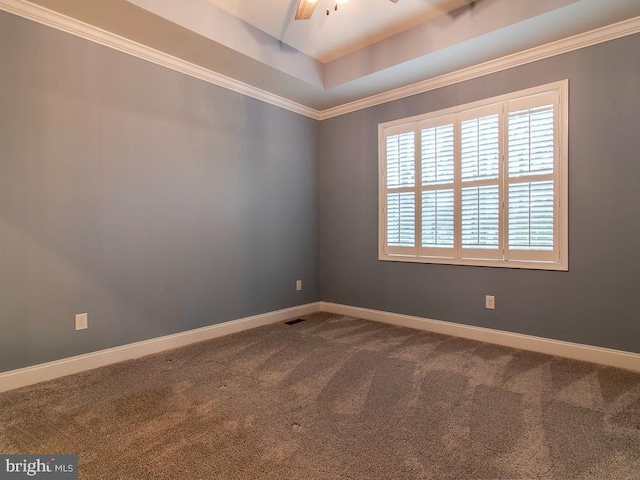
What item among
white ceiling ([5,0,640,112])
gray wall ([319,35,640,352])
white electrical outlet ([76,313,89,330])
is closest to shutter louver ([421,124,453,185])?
gray wall ([319,35,640,352])

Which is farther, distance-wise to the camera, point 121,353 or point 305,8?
point 121,353

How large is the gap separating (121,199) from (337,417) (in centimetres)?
235

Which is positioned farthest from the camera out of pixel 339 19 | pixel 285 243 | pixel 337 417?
pixel 285 243

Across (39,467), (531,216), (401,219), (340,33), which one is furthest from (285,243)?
(39,467)

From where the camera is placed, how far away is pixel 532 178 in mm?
2910

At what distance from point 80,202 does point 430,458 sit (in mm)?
2849

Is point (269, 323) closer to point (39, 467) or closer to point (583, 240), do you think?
point (39, 467)

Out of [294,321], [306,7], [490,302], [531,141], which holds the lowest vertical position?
[294,321]

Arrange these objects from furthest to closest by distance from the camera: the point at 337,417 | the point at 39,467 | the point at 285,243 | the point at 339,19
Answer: the point at 285,243
the point at 339,19
the point at 337,417
the point at 39,467

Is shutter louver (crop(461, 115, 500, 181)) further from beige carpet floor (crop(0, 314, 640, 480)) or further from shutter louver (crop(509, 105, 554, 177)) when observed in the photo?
beige carpet floor (crop(0, 314, 640, 480))

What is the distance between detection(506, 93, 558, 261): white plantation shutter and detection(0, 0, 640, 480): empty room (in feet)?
0.06

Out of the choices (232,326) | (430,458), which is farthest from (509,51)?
(232,326)

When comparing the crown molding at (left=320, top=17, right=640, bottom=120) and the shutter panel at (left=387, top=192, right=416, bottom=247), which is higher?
the crown molding at (left=320, top=17, right=640, bottom=120)

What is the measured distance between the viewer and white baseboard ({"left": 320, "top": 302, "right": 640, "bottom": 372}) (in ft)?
8.45
